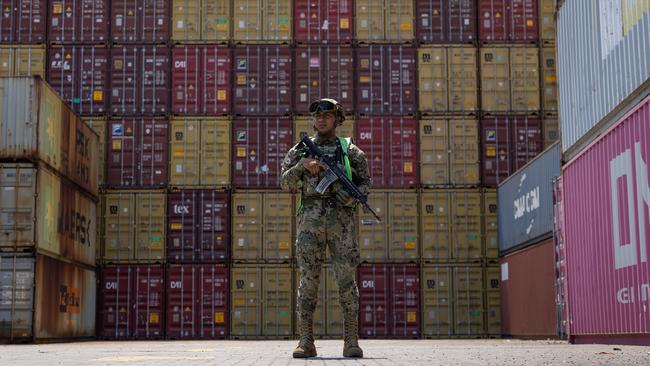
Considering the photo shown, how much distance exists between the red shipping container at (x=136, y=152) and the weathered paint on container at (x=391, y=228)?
18.8 ft

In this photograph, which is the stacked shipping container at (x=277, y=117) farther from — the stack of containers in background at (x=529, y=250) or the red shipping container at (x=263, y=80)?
the stack of containers in background at (x=529, y=250)

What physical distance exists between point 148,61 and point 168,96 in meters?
1.12

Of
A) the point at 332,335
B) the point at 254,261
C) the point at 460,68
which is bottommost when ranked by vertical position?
the point at 332,335

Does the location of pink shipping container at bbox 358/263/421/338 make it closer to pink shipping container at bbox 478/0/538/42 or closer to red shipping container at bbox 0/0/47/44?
pink shipping container at bbox 478/0/538/42

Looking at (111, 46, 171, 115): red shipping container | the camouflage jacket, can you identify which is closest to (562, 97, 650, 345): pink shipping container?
the camouflage jacket

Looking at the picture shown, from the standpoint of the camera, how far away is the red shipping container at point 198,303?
2581cm

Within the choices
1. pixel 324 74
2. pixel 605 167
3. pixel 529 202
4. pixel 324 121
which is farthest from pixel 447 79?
pixel 324 121

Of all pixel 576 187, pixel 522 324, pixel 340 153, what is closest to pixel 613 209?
pixel 576 187

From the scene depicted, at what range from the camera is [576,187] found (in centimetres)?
1600

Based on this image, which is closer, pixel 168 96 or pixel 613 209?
pixel 613 209

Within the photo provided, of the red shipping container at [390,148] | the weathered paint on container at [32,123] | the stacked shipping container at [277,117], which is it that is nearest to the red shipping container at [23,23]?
the stacked shipping container at [277,117]

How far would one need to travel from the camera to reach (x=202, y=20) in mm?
27328

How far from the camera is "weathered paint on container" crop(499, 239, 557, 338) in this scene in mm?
21594

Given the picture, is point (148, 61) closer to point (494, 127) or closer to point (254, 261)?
point (254, 261)
